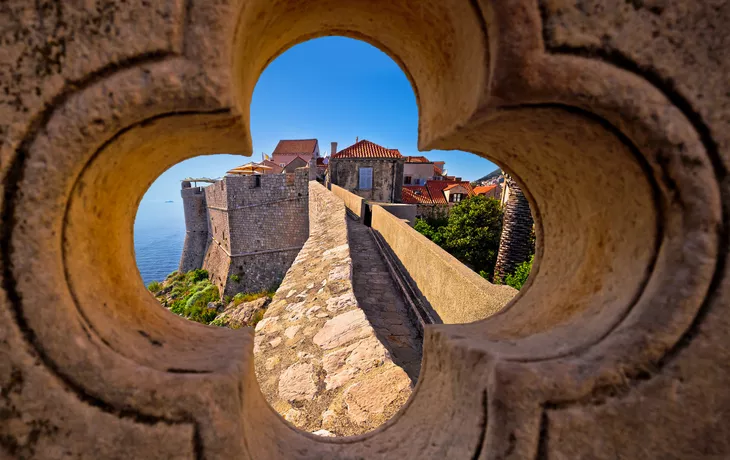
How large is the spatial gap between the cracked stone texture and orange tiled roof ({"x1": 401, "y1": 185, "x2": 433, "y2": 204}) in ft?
64.8

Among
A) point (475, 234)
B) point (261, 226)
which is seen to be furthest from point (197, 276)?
point (475, 234)

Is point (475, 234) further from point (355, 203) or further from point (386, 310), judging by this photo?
point (386, 310)

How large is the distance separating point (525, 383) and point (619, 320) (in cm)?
32

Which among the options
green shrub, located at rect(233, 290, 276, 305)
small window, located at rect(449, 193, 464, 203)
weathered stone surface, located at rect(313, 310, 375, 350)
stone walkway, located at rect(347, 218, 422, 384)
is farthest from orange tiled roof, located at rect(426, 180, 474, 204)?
weathered stone surface, located at rect(313, 310, 375, 350)

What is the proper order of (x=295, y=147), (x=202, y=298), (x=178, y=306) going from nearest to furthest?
1. (x=178, y=306)
2. (x=202, y=298)
3. (x=295, y=147)

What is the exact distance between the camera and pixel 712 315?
2.37 ft

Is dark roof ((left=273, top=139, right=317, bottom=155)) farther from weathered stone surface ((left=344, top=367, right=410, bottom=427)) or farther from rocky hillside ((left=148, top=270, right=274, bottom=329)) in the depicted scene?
weathered stone surface ((left=344, top=367, right=410, bottom=427))

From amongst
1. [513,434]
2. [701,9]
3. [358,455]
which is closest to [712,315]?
[513,434]

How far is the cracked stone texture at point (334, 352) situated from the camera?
1763 mm

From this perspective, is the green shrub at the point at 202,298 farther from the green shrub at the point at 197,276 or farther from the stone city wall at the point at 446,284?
the stone city wall at the point at 446,284

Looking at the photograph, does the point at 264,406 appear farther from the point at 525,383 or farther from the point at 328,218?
the point at 328,218

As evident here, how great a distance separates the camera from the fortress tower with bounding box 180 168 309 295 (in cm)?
1463

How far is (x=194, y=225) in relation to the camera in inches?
863

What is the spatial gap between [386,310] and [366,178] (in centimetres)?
1910
